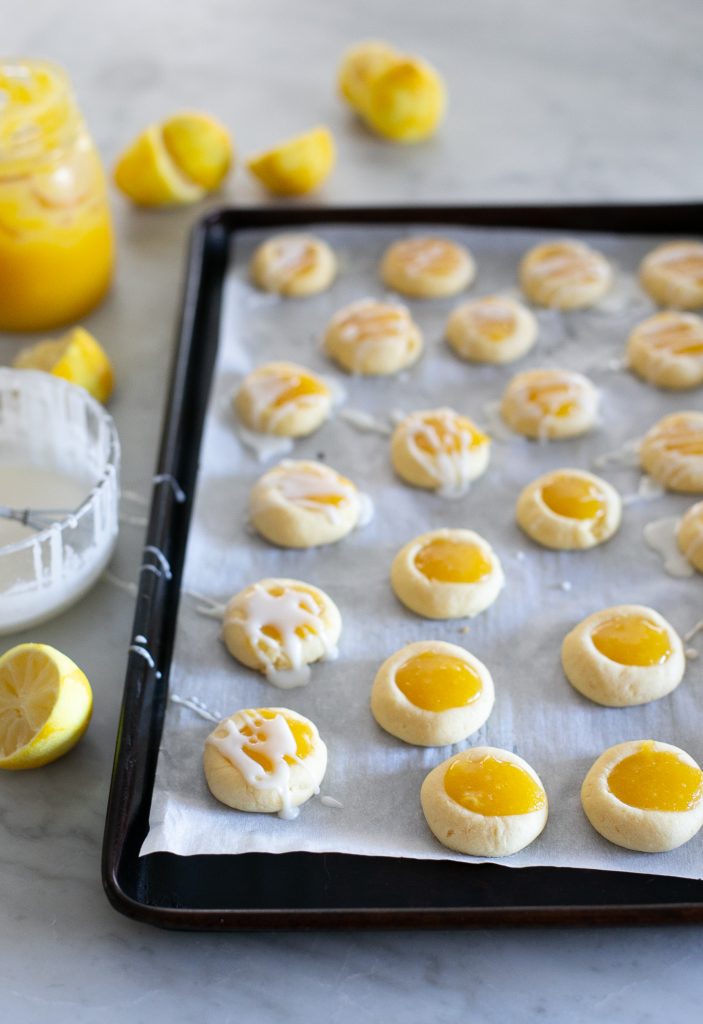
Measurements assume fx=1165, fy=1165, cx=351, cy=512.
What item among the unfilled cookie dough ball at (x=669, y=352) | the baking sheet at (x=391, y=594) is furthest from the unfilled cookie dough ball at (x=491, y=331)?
the unfilled cookie dough ball at (x=669, y=352)

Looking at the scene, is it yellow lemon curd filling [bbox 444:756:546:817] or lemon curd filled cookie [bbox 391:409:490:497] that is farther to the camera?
lemon curd filled cookie [bbox 391:409:490:497]

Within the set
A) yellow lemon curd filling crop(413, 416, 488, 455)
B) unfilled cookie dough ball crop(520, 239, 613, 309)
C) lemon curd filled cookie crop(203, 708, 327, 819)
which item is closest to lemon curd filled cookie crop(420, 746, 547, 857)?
lemon curd filled cookie crop(203, 708, 327, 819)

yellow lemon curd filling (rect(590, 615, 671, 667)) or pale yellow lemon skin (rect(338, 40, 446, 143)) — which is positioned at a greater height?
pale yellow lemon skin (rect(338, 40, 446, 143))

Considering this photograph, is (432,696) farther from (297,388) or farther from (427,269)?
(427,269)

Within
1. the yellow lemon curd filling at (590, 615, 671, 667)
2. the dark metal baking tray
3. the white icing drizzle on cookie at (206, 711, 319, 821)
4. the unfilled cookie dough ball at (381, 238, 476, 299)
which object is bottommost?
the dark metal baking tray

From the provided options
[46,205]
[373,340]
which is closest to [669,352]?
[373,340]

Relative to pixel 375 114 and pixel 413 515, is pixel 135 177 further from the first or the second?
pixel 413 515

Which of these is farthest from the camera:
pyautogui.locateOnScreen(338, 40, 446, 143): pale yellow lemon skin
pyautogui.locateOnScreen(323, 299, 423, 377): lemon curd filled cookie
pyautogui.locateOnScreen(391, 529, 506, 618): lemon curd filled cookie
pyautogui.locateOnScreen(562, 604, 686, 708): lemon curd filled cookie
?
pyautogui.locateOnScreen(338, 40, 446, 143): pale yellow lemon skin

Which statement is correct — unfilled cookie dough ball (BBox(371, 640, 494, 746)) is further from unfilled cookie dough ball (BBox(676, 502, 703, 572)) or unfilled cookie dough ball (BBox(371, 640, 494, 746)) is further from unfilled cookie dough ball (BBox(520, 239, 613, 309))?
unfilled cookie dough ball (BBox(520, 239, 613, 309))
